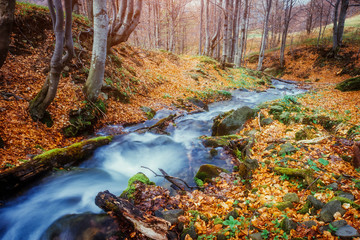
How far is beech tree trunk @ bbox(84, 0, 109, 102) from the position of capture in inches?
260

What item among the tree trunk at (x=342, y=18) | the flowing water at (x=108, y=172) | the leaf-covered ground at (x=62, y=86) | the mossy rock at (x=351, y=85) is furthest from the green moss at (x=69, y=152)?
the tree trunk at (x=342, y=18)

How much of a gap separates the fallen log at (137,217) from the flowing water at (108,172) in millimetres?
616

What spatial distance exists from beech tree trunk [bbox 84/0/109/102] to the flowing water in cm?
178

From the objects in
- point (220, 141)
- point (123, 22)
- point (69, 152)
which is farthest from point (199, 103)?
point (69, 152)

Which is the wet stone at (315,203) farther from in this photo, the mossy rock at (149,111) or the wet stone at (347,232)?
the mossy rock at (149,111)

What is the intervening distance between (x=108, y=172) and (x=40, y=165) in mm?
1713

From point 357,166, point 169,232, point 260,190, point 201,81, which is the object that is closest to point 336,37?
point 201,81

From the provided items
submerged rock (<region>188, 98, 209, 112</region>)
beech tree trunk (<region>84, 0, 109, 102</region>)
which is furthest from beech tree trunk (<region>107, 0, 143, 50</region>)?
submerged rock (<region>188, 98, 209, 112</region>)

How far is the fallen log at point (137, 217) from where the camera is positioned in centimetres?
281

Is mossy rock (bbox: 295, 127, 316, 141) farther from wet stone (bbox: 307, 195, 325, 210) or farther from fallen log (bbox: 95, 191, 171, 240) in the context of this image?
fallen log (bbox: 95, 191, 171, 240)

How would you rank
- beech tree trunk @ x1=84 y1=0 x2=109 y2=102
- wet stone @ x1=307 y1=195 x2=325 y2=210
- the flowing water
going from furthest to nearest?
beech tree trunk @ x1=84 y1=0 x2=109 y2=102
the flowing water
wet stone @ x1=307 y1=195 x2=325 y2=210

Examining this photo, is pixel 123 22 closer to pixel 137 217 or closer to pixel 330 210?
pixel 137 217

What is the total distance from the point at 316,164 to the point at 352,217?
64.6 inches

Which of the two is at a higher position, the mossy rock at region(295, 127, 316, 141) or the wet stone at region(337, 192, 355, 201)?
the mossy rock at region(295, 127, 316, 141)
